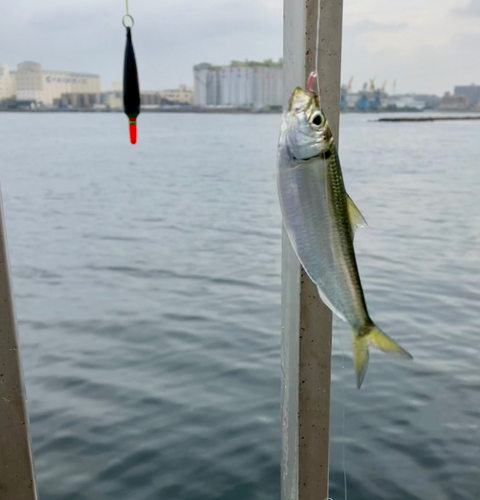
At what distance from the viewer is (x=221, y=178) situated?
24.7m

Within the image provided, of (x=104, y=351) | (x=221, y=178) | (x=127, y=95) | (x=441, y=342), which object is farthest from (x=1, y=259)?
(x=221, y=178)

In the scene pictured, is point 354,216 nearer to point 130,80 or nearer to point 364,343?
point 364,343

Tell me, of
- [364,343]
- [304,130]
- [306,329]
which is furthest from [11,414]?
[304,130]

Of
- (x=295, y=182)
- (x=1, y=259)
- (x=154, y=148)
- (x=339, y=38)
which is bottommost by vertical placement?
(x=154, y=148)

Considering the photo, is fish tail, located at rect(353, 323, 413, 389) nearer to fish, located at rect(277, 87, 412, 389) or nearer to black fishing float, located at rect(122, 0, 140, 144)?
fish, located at rect(277, 87, 412, 389)

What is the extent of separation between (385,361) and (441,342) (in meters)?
0.87

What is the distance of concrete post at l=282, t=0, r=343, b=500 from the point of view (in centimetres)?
210

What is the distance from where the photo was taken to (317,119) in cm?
146

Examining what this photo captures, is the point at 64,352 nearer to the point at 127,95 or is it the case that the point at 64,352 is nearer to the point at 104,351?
the point at 104,351

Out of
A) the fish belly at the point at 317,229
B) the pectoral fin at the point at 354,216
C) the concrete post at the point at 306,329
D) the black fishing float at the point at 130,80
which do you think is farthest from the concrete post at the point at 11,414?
the pectoral fin at the point at 354,216

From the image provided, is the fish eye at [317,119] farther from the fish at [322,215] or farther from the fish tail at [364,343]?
the fish tail at [364,343]

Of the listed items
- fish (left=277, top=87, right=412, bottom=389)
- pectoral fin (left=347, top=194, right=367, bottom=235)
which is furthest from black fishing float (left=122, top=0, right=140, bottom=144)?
pectoral fin (left=347, top=194, right=367, bottom=235)

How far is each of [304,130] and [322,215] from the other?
22 cm

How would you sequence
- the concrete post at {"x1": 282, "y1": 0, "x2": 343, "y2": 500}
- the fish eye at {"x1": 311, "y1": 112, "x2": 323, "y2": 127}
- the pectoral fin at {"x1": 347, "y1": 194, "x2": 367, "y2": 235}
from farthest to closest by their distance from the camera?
the concrete post at {"x1": 282, "y1": 0, "x2": 343, "y2": 500}, the pectoral fin at {"x1": 347, "y1": 194, "x2": 367, "y2": 235}, the fish eye at {"x1": 311, "y1": 112, "x2": 323, "y2": 127}
